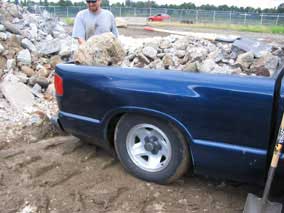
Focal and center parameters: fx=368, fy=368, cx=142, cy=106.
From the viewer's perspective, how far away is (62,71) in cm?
373

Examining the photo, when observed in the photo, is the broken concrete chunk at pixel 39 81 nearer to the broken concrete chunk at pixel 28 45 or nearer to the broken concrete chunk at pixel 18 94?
the broken concrete chunk at pixel 18 94

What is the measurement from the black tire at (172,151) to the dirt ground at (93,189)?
0.33 ft

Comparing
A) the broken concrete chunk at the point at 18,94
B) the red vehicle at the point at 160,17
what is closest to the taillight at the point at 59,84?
the broken concrete chunk at the point at 18,94

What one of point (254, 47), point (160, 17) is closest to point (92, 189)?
point (254, 47)

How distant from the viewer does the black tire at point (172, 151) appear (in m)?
3.22

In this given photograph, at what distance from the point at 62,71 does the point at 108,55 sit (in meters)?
0.85

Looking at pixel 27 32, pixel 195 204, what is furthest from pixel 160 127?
pixel 27 32

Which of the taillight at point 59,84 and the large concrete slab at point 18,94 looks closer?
the taillight at point 59,84

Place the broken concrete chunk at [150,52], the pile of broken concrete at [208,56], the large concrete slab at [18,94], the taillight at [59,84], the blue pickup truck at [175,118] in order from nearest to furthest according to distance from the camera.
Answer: the blue pickup truck at [175,118], the pile of broken concrete at [208,56], the taillight at [59,84], the broken concrete chunk at [150,52], the large concrete slab at [18,94]

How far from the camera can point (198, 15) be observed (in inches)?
1591

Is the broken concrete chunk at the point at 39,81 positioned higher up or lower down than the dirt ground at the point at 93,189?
higher up

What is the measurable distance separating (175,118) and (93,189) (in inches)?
42.4

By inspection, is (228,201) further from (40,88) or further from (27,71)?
(27,71)

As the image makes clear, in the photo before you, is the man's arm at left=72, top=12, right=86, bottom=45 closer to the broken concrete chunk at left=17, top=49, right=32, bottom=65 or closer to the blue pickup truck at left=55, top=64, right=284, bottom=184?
the blue pickup truck at left=55, top=64, right=284, bottom=184
